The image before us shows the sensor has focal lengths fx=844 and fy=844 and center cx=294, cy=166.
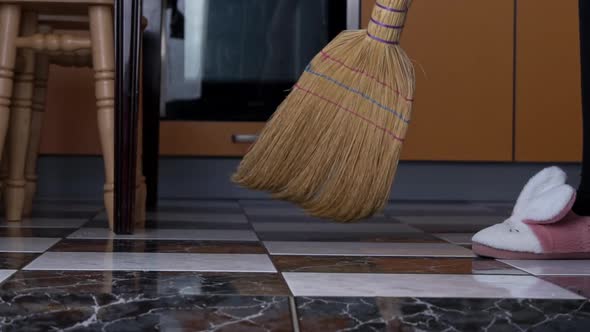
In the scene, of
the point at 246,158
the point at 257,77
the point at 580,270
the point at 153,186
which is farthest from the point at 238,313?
the point at 257,77

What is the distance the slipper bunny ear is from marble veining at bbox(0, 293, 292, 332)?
1.71 ft

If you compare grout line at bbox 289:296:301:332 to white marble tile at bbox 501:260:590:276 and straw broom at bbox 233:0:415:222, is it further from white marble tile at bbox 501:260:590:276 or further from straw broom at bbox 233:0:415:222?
straw broom at bbox 233:0:415:222

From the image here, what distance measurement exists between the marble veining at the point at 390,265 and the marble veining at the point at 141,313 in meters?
0.24

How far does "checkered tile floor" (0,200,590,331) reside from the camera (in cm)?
73

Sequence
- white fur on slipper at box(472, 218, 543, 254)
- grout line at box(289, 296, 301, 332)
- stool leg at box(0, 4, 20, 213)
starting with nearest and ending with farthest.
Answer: grout line at box(289, 296, 301, 332) → white fur on slipper at box(472, 218, 543, 254) → stool leg at box(0, 4, 20, 213)

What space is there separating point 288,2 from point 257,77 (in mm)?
248

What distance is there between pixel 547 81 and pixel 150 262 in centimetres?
179

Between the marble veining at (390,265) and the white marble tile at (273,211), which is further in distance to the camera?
the white marble tile at (273,211)

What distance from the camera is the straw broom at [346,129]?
1.32 m

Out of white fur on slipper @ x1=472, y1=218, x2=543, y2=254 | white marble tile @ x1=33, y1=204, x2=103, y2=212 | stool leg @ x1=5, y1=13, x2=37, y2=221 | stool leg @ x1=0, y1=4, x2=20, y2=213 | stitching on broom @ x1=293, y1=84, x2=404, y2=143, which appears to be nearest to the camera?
white fur on slipper @ x1=472, y1=218, x2=543, y2=254

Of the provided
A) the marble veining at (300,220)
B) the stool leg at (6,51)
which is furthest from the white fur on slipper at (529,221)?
the stool leg at (6,51)

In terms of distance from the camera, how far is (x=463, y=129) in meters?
2.56

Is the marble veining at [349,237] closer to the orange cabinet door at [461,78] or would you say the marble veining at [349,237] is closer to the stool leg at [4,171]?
the stool leg at [4,171]

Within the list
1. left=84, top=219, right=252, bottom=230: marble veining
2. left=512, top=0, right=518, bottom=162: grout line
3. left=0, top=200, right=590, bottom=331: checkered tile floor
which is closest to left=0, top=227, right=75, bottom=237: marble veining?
left=0, top=200, right=590, bottom=331: checkered tile floor
